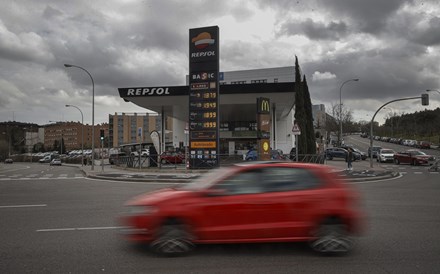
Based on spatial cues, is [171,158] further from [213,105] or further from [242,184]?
[242,184]

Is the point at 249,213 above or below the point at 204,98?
below

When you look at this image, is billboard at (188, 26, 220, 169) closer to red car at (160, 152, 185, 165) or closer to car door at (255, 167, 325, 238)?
red car at (160, 152, 185, 165)

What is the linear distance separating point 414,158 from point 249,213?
3492 centimetres

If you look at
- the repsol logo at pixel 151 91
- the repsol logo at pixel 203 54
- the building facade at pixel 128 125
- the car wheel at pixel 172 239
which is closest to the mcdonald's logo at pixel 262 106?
the repsol logo at pixel 203 54

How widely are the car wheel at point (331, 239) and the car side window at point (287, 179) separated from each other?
27.3 inches

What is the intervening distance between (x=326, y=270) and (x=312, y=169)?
170 cm

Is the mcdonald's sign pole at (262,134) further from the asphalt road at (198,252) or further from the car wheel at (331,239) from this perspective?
the car wheel at (331,239)

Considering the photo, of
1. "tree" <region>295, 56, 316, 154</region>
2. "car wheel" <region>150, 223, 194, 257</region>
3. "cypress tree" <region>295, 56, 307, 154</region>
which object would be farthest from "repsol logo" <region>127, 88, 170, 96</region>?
"car wheel" <region>150, 223, 194, 257</region>

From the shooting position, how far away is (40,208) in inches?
428

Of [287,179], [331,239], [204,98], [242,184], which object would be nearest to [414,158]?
[204,98]

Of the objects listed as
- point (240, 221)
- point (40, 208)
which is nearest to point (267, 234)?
point (240, 221)

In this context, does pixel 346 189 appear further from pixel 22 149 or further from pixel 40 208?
pixel 22 149

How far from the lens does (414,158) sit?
116 feet

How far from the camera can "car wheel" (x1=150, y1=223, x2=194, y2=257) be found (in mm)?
5711
